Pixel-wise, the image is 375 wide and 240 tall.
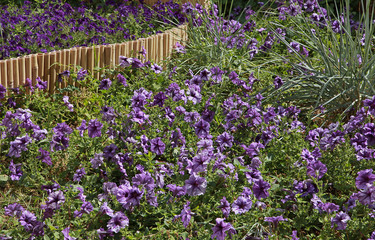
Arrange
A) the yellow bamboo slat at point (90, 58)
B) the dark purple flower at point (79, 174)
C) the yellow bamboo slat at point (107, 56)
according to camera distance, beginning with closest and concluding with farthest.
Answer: the dark purple flower at point (79, 174) → the yellow bamboo slat at point (90, 58) → the yellow bamboo slat at point (107, 56)

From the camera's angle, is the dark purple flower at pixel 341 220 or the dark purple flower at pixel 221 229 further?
the dark purple flower at pixel 341 220

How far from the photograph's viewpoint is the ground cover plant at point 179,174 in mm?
2588

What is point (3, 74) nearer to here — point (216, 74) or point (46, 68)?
point (46, 68)

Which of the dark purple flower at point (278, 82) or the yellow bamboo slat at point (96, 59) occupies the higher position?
the dark purple flower at point (278, 82)

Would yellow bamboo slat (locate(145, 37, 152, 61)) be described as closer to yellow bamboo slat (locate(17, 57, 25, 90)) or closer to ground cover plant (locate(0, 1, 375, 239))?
ground cover plant (locate(0, 1, 375, 239))

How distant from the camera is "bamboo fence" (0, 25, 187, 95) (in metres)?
4.12

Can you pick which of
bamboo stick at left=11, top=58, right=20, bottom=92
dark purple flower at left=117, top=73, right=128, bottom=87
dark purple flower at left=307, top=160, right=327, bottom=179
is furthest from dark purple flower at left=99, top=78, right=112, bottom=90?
dark purple flower at left=307, top=160, right=327, bottom=179

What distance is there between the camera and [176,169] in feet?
9.64

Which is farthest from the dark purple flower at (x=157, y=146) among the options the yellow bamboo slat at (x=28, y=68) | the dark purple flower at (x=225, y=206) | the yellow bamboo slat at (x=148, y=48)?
the yellow bamboo slat at (x=148, y=48)

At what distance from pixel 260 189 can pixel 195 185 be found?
1.20 feet

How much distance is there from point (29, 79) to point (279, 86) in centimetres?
223

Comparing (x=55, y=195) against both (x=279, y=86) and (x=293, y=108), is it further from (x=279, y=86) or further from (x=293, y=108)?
(x=279, y=86)

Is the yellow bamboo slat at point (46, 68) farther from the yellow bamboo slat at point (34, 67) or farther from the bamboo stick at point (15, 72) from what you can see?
the bamboo stick at point (15, 72)

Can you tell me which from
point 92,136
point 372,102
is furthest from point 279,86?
point 92,136
